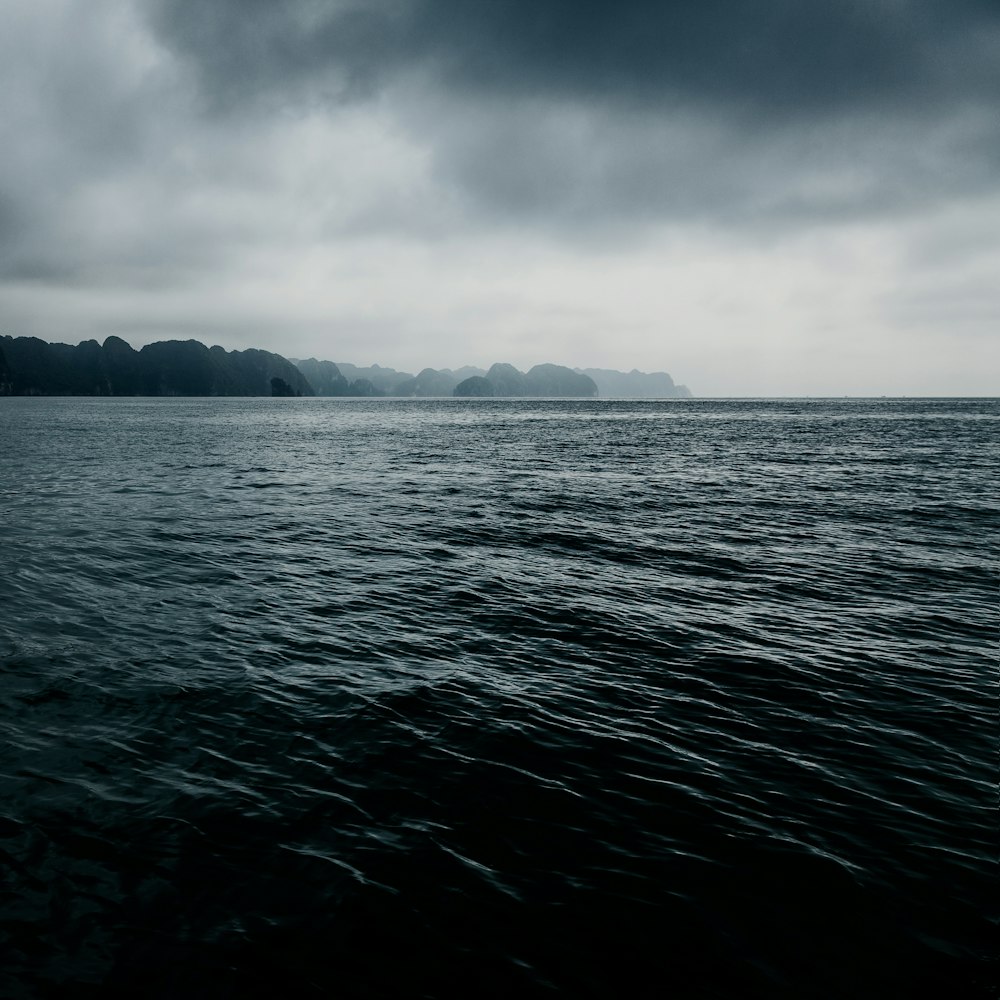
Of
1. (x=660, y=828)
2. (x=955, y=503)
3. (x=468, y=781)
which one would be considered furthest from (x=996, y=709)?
(x=955, y=503)

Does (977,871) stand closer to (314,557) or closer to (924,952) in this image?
(924,952)

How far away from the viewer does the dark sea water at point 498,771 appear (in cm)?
830

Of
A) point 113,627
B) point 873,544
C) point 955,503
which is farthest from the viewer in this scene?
point 955,503

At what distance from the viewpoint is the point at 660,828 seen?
420 inches

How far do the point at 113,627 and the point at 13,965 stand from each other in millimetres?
12860

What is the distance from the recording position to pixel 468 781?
11875 mm

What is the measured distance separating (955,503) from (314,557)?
3998cm

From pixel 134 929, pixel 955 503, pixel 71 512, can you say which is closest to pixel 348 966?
pixel 134 929

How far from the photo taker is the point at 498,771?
1218 cm

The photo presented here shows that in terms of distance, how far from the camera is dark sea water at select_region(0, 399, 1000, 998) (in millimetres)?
8305

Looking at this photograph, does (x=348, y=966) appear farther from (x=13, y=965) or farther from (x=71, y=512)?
(x=71, y=512)

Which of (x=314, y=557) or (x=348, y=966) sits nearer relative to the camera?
(x=348, y=966)

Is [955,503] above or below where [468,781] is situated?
above

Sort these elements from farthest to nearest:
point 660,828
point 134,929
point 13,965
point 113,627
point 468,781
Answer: point 113,627
point 468,781
point 660,828
point 134,929
point 13,965
